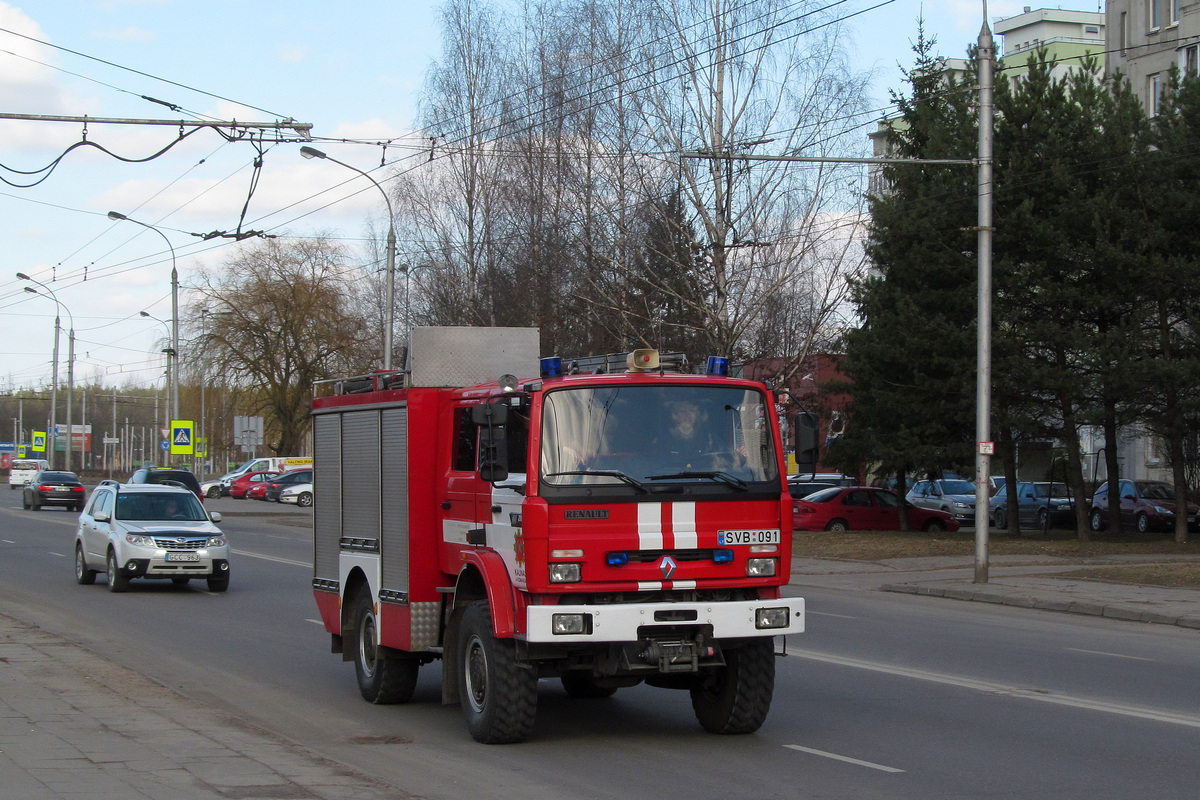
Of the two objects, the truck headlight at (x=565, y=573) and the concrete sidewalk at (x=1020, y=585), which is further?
the concrete sidewalk at (x=1020, y=585)

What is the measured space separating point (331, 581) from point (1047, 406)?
22.2m

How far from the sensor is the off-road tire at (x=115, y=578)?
19.5m

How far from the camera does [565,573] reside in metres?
8.05

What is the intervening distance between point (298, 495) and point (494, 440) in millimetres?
51161

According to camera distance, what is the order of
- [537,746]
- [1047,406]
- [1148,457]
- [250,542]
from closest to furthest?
1. [537,746]
2. [1047,406]
3. [250,542]
4. [1148,457]

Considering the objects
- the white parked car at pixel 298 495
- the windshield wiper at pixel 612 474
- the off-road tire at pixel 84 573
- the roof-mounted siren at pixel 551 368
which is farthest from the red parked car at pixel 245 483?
the windshield wiper at pixel 612 474

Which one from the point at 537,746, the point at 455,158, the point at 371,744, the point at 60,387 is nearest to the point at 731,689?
the point at 537,746

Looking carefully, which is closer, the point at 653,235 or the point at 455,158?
the point at 653,235

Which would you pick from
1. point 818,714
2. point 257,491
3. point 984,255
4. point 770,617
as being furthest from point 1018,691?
point 257,491

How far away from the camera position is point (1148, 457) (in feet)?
162

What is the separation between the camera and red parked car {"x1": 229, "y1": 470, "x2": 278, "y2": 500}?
64750 mm

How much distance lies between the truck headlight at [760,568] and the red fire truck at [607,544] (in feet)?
0.04

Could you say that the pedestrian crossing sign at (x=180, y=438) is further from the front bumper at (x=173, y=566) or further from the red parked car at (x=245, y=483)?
the front bumper at (x=173, y=566)

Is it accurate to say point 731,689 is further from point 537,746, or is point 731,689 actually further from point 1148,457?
point 1148,457
